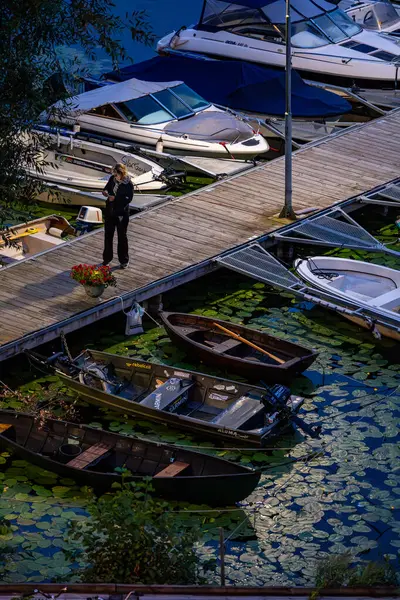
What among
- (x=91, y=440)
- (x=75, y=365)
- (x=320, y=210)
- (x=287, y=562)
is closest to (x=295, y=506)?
(x=287, y=562)

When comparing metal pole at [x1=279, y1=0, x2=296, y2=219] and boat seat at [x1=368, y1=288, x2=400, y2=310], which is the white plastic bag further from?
metal pole at [x1=279, y1=0, x2=296, y2=219]

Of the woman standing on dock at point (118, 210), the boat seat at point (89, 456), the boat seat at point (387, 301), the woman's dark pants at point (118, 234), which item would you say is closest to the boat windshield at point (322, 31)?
the woman standing on dock at point (118, 210)

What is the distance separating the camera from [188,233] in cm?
1931

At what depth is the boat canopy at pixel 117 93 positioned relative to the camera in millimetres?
23438

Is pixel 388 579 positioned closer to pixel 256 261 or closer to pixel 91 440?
pixel 91 440

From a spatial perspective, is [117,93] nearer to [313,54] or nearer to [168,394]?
[313,54]

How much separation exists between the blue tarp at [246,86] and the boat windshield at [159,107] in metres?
1.42

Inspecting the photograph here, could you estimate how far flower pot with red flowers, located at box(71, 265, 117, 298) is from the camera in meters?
16.6

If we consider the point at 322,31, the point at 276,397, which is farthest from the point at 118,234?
the point at 322,31

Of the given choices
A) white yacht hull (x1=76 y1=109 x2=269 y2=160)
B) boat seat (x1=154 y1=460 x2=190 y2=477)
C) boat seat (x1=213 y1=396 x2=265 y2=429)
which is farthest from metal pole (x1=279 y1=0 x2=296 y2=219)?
boat seat (x1=154 y1=460 x2=190 y2=477)

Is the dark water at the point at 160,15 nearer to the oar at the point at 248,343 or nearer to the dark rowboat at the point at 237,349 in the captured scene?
the dark rowboat at the point at 237,349

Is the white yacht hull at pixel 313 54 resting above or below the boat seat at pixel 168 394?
above

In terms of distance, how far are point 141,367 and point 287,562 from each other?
399 centimetres

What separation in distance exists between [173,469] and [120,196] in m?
5.27
